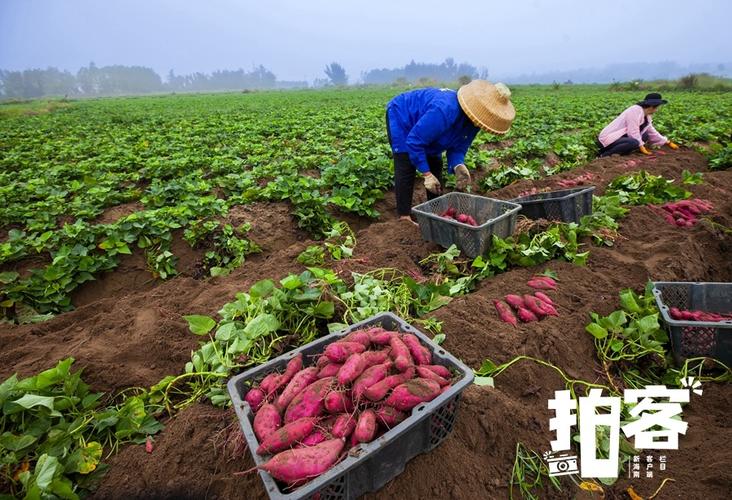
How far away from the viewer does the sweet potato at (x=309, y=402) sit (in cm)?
164

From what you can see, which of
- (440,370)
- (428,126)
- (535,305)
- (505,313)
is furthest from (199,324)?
(428,126)

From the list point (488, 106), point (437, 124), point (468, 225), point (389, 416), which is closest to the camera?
point (389, 416)

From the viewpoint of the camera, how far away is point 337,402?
1.67 metres

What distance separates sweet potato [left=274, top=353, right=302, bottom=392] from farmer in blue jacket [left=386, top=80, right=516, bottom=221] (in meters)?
2.96

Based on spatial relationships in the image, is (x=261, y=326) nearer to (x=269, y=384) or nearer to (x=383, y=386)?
(x=269, y=384)

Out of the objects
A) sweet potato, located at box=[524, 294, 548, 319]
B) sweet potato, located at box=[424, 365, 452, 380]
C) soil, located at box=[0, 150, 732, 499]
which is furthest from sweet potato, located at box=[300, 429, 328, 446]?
sweet potato, located at box=[524, 294, 548, 319]

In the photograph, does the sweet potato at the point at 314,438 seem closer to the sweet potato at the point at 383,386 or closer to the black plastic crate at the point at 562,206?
the sweet potato at the point at 383,386

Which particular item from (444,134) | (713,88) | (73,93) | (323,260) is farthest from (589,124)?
(73,93)

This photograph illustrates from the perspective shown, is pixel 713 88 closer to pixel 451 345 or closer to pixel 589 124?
pixel 589 124

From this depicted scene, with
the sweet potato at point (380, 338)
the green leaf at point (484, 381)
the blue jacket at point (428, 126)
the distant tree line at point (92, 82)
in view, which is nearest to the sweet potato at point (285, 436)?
the sweet potato at point (380, 338)

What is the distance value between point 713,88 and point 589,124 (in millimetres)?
29985

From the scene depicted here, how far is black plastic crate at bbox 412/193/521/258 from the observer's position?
348cm

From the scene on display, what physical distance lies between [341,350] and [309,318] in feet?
2.77

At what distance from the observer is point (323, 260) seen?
151 inches
